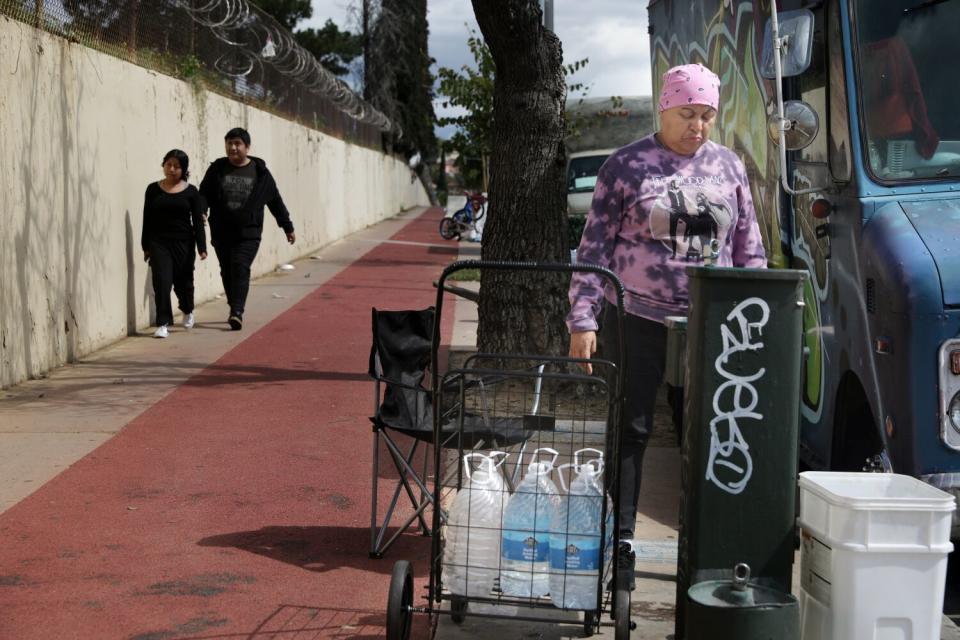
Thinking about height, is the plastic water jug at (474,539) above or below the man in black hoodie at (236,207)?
below

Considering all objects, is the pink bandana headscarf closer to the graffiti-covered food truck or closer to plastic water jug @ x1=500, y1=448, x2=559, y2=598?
the graffiti-covered food truck

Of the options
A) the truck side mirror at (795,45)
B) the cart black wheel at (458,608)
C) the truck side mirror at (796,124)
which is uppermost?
the truck side mirror at (795,45)

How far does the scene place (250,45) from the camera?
1892 centimetres

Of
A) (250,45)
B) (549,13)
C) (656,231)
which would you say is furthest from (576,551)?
(250,45)

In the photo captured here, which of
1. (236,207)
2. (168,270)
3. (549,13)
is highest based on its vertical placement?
(549,13)

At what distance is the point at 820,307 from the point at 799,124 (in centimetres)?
91

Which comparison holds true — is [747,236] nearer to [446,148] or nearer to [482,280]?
[482,280]

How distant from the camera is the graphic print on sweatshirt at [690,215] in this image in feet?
16.3

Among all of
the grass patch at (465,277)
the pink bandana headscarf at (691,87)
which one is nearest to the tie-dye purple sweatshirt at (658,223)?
the pink bandana headscarf at (691,87)

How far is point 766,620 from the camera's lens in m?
3.82

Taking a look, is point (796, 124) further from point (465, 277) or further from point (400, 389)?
point (465, 277)

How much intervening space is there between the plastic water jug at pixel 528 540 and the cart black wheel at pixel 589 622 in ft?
0.56

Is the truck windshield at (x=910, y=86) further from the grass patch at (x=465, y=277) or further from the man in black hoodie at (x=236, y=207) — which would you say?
the grass patch at (x=465, y=277)

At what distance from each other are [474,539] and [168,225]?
845 centimetres
